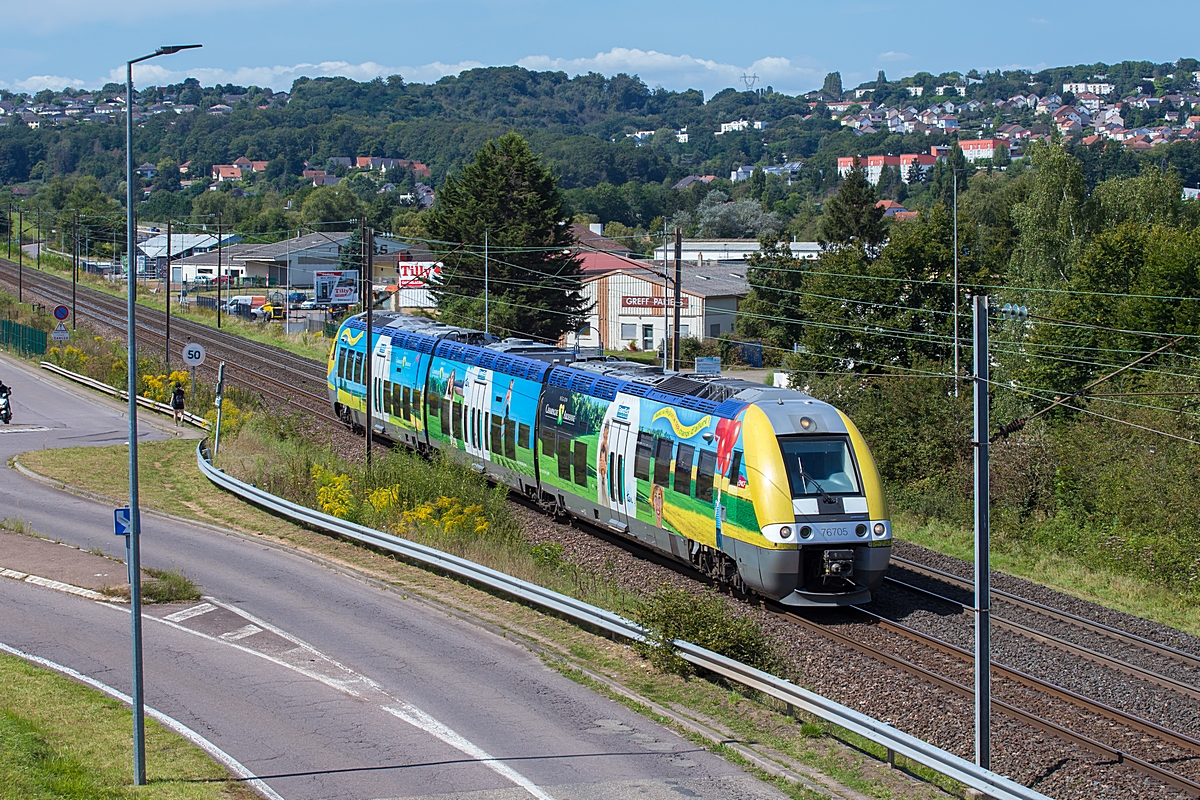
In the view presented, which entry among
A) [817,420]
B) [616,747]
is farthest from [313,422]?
[616,747]

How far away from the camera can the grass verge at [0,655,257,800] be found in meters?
10.1

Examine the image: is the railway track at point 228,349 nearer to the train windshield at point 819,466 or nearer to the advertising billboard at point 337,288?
the advertising billboard at point 337,288

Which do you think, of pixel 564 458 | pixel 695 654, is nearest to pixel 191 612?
pixel 695 654

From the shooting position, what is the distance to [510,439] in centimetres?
2627

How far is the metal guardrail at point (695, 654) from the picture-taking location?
1058 cm

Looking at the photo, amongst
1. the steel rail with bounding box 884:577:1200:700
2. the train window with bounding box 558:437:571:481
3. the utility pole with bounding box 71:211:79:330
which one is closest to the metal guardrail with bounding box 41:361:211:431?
the utility pole with bounding box 71:211:79:330

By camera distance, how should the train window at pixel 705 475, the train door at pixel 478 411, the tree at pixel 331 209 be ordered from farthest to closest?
the tree at pixel 331 209 < the train door at pixel 478 411 < the train window at pixel 705 475

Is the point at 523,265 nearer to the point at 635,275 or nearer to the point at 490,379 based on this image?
the point at 635,275

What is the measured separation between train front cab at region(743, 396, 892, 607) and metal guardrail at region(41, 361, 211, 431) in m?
22.3

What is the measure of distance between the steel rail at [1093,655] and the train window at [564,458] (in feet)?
25.6

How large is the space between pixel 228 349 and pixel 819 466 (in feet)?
140

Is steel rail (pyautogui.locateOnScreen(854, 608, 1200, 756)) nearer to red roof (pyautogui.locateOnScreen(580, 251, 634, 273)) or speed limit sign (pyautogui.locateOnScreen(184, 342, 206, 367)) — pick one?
speed limit sign (pyautogui.locateOnScreen(184, 342, 206, 367))

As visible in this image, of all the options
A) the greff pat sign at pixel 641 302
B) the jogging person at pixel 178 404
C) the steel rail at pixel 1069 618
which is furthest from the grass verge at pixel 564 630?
the greff pat sign at pixel 641 302

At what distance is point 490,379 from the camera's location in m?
27.1
